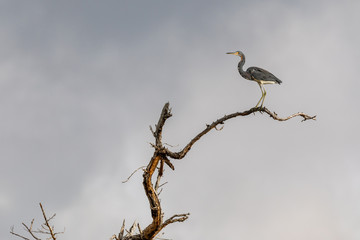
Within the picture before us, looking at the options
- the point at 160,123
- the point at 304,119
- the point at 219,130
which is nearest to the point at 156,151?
the point at 160,123

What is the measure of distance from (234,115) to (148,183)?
8.69 feet

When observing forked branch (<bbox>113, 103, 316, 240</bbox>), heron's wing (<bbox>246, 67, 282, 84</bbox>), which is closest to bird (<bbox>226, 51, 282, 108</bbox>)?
heron's wing (<bbox>246, 67, 282, 84</bbox>)

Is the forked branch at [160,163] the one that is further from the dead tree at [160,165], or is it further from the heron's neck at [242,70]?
the heron's neck at [242,70]

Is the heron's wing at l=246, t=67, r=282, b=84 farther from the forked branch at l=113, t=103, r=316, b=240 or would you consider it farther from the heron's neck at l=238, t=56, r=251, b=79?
the forked branch at l=113, t=103, r=316, b=240

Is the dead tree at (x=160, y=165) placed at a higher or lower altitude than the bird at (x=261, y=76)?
lower

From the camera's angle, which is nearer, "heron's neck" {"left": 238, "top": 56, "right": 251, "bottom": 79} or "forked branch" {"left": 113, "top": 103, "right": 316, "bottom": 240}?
"forked branch" {"left": 113, "top": 103, "right": 316, "bottom": 240}

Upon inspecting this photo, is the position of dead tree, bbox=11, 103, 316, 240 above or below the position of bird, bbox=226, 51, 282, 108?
below

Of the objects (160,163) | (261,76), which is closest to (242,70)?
(261,76)

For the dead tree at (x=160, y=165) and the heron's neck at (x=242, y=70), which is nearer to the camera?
the dead tree at (x=160, y=165)

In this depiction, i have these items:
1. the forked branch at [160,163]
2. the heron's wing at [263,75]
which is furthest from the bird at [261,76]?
the forked branch at [160,163]

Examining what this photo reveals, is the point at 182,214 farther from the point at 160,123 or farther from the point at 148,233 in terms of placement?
the point at 160,123

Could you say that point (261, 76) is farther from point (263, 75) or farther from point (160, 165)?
point (160, 165)

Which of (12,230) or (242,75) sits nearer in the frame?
(12,230)

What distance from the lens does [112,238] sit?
38.0 feet
